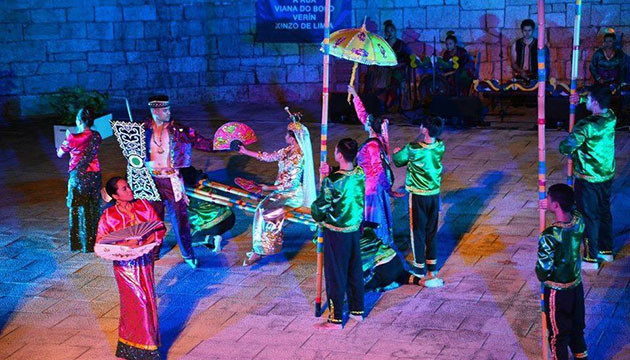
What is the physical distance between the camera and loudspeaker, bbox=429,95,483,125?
15211 millimetres

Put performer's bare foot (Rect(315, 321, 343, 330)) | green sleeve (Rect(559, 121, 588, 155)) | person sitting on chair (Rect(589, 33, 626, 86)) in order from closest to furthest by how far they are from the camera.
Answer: performer's bare foot (Rect(315, 321, 343, 330)) < green sleeve (Rect(559, 121, 588, 155)) < person sitting on chair (Rect(589, 33, 626, 86))

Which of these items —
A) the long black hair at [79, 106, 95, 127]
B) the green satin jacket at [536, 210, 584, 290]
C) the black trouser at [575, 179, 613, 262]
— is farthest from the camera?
the long black hair at [79, 106, 95, 127]

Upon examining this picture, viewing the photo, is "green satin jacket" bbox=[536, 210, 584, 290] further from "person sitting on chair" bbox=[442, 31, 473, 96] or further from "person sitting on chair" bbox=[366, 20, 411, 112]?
"person sitting on chair" bbox=[366, 20, 411, 112]

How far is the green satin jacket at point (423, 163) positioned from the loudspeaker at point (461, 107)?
6.93 metres

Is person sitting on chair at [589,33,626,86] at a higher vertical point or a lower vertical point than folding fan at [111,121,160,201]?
higher

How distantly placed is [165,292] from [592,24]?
35.0 ft

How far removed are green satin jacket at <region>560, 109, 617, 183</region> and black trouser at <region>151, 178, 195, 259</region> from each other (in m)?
3.68

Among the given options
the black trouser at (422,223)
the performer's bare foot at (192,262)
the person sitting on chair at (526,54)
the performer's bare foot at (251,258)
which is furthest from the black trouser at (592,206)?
the person sitting on chair at (526,54)

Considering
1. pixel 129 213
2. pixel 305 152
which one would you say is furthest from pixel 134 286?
pixel 305 152

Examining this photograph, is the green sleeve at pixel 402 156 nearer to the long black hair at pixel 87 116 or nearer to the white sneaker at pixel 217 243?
the white sneaker at pixel 217 243

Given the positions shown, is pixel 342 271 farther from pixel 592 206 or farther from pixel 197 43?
pixel 197 43

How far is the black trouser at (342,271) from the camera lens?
761 centimetres

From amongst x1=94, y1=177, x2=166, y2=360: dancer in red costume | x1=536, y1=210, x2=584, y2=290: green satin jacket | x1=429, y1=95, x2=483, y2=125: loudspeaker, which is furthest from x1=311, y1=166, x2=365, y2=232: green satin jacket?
x1=429, y1=95, x2=483, y2=125: loudspeaker

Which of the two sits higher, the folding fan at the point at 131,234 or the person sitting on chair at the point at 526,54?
the person sitting on chair at the point at 526,54
